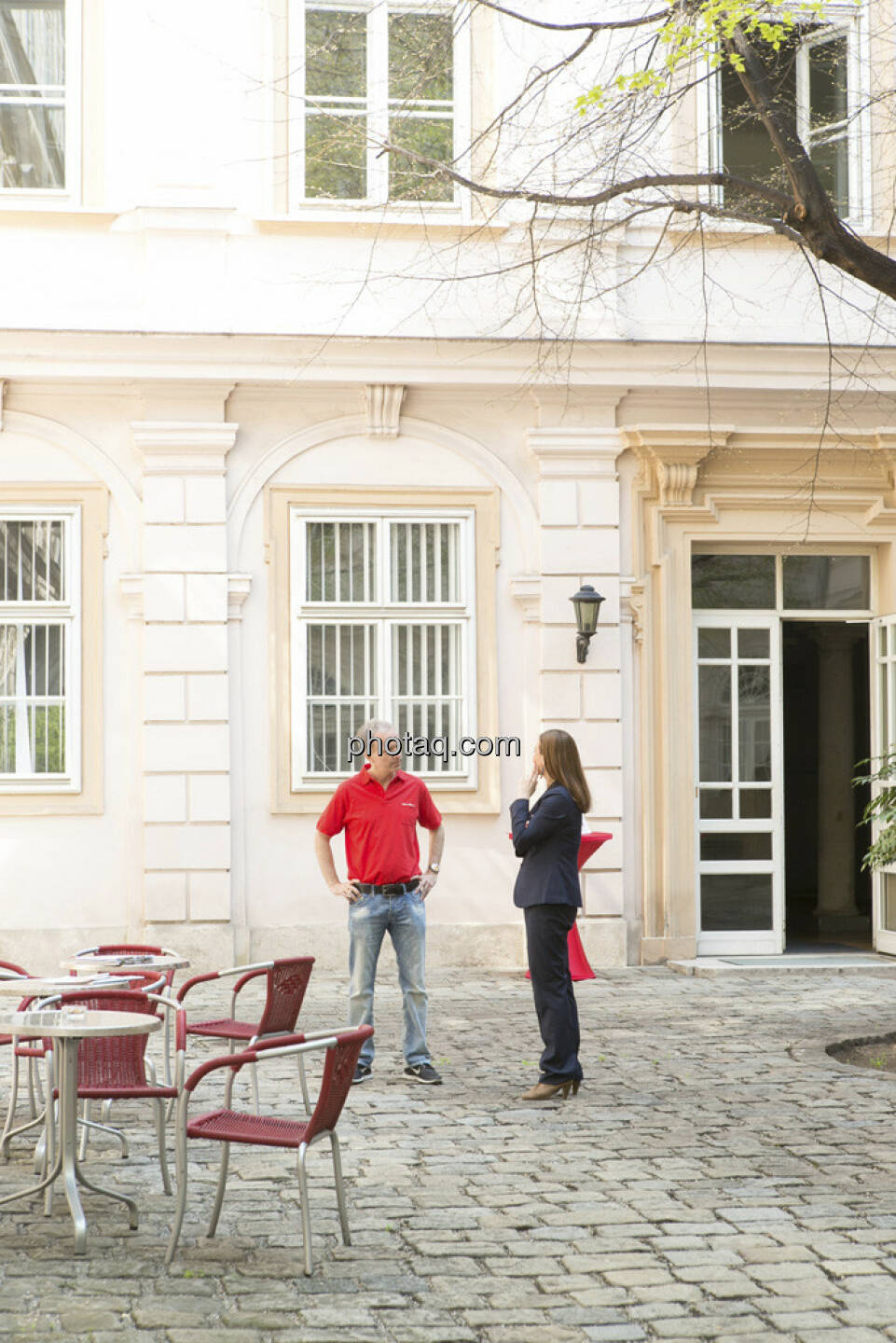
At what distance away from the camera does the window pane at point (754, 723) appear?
13.0 meters

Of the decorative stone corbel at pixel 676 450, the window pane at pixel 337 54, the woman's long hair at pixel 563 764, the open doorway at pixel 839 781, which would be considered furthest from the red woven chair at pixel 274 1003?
the open doorway at pixel 839 781

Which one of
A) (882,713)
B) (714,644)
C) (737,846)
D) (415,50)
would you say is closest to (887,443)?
(714,644)

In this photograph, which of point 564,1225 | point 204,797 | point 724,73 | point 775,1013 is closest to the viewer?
point 564,1225

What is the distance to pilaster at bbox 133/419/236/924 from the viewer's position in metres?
12.1

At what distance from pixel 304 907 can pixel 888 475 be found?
556cm

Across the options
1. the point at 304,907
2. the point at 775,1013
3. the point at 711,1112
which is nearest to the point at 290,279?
the point at 304,907

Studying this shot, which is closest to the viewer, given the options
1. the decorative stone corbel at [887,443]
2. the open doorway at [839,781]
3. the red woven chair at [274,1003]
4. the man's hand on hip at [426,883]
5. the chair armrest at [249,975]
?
the red woven chair at [274,1003]

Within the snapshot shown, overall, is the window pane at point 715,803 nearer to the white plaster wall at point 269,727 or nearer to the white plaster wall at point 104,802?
the white plaster wall at point 269,727

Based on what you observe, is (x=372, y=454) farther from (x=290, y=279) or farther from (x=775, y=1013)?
(x=775, y=1013)

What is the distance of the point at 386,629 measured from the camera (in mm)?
12500

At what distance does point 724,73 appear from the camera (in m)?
13.0

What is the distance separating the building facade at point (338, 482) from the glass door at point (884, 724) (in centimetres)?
90

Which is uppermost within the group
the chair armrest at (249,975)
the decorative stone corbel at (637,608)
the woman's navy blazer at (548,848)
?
the decorative stone corbel at (637,608)

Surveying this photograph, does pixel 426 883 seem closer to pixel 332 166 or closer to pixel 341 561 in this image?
pixel 341 561
